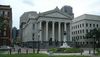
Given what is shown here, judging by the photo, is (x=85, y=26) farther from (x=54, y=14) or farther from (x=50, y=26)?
(x=54, y=14)

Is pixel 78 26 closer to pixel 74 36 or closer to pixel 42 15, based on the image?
pixel 74 36

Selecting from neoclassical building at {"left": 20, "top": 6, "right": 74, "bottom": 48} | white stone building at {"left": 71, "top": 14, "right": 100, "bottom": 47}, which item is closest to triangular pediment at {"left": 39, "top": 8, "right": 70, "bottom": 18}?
neoclassical building at {"left": 20, "top": 6, "right": 74, "bottom": 48}

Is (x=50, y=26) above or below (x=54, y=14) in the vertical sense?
below

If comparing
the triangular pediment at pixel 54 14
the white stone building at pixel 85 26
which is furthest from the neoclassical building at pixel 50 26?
the white stone building at pixel 85 26

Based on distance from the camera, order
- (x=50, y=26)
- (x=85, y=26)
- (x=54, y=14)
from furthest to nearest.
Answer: (x=85, y=26)
(x=50, y=26)
(x=54, y=14)

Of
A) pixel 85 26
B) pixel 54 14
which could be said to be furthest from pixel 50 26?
pixel 85 26

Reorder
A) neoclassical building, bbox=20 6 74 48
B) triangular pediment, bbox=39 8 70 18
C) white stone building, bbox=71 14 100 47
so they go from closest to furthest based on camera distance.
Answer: neoclassical building, bbox=20 6 74 48 → triangular pediment, bbox=39 8 70 18 → white stone building, bbox=71 14 100 47

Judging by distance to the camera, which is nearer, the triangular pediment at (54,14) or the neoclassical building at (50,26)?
the neoclassical building at (50,26)

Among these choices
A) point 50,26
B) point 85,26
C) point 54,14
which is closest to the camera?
point 54,14

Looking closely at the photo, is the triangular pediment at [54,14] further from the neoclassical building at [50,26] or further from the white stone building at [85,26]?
the white stone building at [85,26]

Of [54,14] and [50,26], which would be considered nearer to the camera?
[54,14]

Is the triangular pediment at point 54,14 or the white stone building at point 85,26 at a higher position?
the triangular pediment at point 54,14

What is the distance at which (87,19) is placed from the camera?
121125mm

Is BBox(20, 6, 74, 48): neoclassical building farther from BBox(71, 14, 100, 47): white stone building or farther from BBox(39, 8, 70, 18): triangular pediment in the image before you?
BBox(71, 14, 100, 47): white stone building
